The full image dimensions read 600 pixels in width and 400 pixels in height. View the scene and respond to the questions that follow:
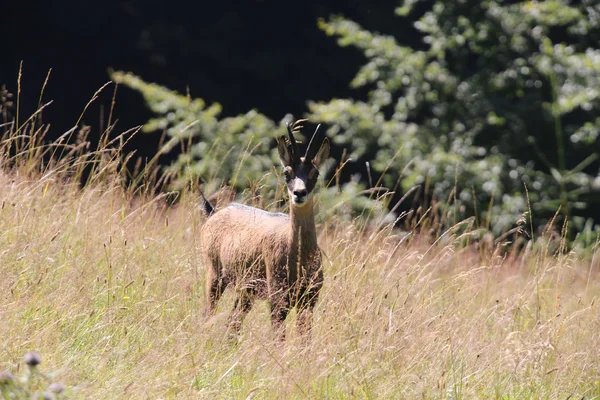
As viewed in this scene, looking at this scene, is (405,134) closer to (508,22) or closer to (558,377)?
(508,22)

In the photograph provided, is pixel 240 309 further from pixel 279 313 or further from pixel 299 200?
pixel 299 200

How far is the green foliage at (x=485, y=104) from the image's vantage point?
11070 millimetres

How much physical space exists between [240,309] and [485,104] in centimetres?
771

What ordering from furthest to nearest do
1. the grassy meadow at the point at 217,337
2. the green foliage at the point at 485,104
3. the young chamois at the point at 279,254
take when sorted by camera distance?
the green foliage at the point at 485,104 < the young chamois at the point at 279,254 < the grassy meadow at the point at 217,337

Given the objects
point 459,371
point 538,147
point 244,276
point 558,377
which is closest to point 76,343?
point 244,276

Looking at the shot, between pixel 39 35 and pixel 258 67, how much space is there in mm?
3795

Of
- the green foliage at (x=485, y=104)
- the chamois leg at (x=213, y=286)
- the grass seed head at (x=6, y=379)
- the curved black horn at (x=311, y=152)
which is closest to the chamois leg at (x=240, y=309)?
the chamois leg at (x=213, y=286)

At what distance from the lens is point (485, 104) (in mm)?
11773

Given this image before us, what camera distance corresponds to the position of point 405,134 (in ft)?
37.6

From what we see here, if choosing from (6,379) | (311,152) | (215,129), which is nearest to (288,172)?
(311,152)

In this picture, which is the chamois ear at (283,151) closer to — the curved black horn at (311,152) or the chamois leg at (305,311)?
the curved black horn at (311,152)

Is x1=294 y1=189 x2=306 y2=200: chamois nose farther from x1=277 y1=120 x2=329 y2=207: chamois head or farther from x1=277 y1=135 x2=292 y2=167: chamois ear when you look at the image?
x1=277 y1=135 x2=292 y2=167: chamois ear

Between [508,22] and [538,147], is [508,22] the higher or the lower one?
the higher one

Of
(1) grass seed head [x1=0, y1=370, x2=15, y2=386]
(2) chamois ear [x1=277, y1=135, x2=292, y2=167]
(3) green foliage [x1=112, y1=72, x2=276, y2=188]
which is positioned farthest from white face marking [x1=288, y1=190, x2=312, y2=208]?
(3) green foliage [x1=112, y1=72, x2=276, y2=188]
